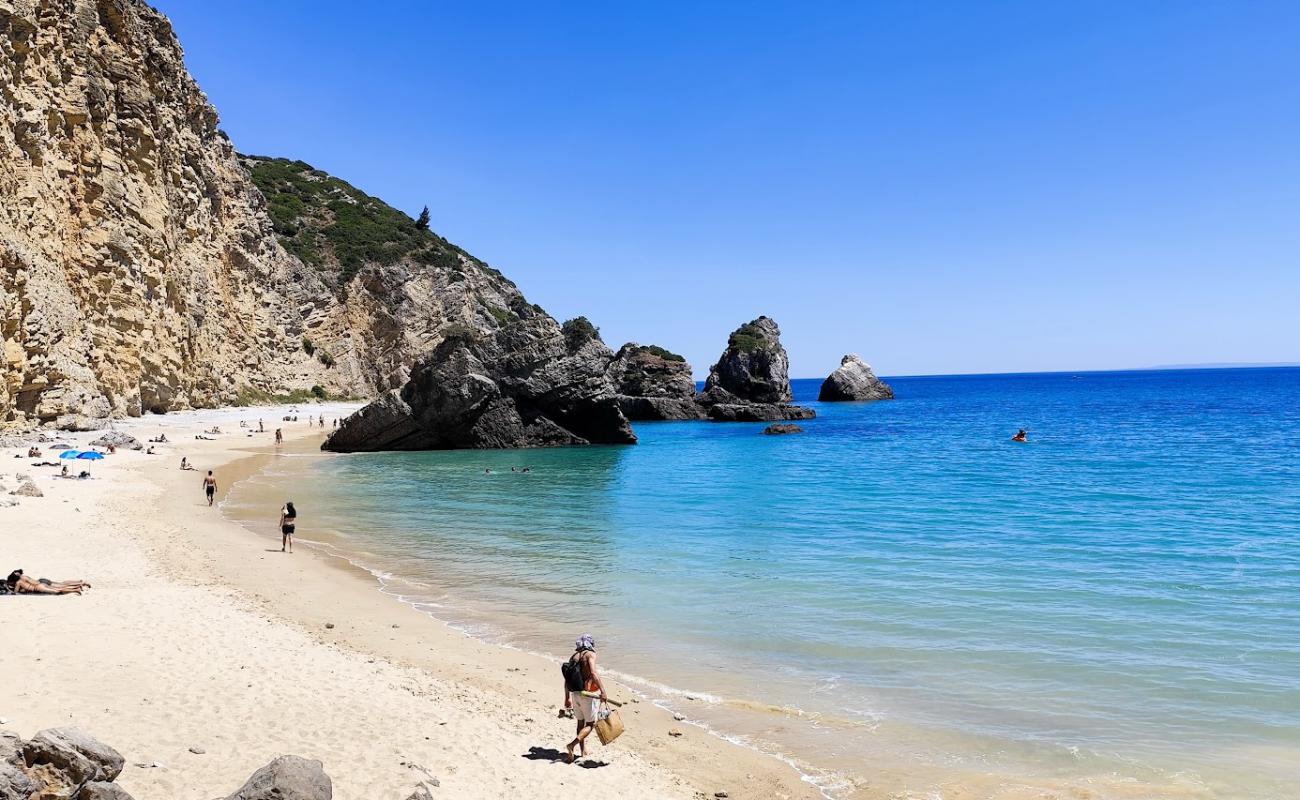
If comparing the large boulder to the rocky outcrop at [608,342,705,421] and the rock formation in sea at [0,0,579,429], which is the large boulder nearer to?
the rock formation in sea at [0,0,579,429]

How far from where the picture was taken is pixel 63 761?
5.60 metres

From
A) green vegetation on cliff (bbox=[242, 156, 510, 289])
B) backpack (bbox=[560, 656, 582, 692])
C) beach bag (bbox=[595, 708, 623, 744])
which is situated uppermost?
green vegetation on cliff (bbox=[242, 156, 510, 289])

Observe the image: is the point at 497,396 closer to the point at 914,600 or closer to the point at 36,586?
the point at 36,586

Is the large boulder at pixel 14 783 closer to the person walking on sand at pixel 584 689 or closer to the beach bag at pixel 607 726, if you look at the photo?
the person walking on sand at pixel 584 689

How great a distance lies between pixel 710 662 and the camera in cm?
1148

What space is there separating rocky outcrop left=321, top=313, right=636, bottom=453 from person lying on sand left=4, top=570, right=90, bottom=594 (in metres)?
34.2

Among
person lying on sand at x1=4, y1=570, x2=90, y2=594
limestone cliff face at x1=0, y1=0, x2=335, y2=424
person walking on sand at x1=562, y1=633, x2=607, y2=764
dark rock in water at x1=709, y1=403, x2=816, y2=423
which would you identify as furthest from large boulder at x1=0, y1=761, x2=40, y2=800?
dark rock in water at x1=709, y1=403, x2=816, y2=423

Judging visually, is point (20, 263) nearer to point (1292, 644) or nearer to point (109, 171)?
point (109, 171)

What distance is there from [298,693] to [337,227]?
287 feet

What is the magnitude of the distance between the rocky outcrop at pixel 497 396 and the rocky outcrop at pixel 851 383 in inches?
2720

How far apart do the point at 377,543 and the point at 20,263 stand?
78.0ft

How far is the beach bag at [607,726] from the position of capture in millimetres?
7980

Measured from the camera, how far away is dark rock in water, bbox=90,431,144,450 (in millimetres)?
34619

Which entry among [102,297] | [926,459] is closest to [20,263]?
[102,297]
